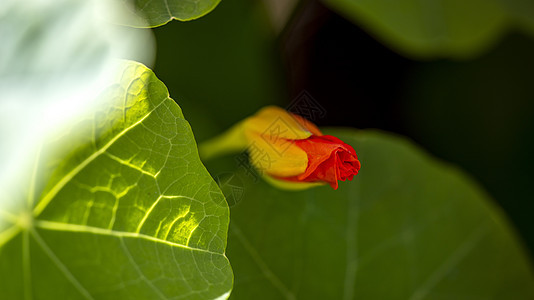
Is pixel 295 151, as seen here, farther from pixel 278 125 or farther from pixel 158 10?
pixel 158 10

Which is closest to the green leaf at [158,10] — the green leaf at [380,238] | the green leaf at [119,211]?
the green leaf at [119,211]

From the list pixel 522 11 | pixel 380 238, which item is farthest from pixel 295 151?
pixel 522 11

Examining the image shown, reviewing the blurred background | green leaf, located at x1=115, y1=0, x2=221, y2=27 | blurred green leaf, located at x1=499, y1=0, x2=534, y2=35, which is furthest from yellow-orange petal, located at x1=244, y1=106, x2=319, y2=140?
blurred green leaf, located at x1=499, y1=0, x2=534, y2=35

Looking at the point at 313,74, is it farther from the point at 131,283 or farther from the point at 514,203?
the point at 131,283

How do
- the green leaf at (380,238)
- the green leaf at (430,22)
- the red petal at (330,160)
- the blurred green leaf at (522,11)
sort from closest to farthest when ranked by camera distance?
1. the red petal at (330,160)
2. the green leaf at (380,238)
3. the green leaf at (430,22)
4. the blurred green leaf at (522,11)

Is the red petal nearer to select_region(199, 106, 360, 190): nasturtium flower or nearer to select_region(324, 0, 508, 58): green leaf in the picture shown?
select_region(199, 106, 360, 190): nasturtium flower

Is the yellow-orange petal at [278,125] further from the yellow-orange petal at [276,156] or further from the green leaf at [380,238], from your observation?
Result: the green leaf at [380,238]

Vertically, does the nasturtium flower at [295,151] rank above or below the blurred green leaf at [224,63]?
above
